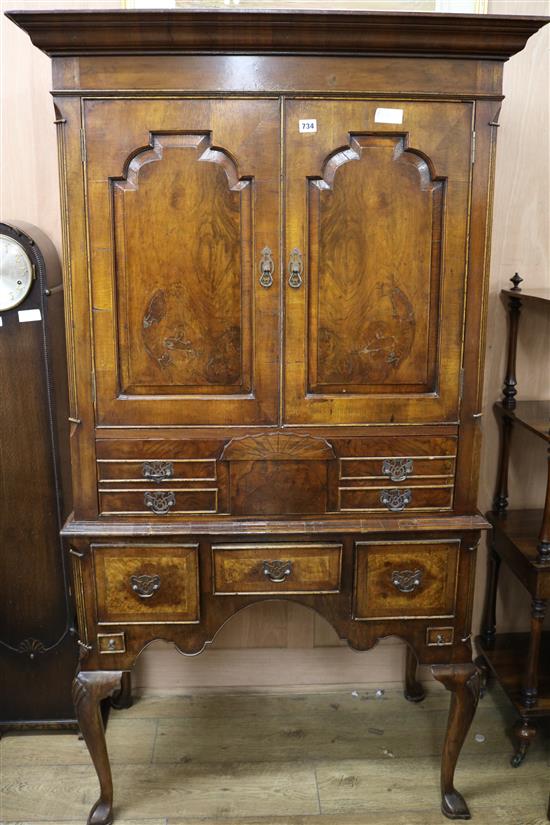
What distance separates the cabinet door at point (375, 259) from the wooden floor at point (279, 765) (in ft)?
3.79

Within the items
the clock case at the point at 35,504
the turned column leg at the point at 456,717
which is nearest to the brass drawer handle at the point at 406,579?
the turned column leg at the point at 456,717

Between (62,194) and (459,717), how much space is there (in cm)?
172

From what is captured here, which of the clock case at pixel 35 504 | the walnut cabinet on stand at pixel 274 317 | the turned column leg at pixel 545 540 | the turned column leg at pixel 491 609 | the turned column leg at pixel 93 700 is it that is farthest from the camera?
the turned column leg at pixel 491 609

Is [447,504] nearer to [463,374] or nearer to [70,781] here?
[463,374]

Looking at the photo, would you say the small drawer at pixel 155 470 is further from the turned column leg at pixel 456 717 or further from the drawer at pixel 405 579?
the turned column leg at pixel 456 717

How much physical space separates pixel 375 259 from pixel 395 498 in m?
0.61

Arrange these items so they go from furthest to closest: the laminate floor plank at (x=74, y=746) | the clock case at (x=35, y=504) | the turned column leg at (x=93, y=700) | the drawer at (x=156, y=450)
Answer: the laminate floor plank at (x=74, y=746)
the clock case at (x=35, y=504)
the turned column leg at (x=93, y=700)
the drawer at (x=156, y=450)

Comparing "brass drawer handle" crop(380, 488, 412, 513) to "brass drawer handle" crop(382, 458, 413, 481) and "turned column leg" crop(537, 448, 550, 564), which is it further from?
"turned column leg" crop(537, 448, 550, 564)

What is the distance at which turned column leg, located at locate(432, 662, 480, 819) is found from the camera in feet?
7.10

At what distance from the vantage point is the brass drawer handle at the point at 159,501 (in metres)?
2.04

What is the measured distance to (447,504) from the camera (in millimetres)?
2096

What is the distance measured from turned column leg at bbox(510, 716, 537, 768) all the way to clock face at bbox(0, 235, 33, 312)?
1.94 m

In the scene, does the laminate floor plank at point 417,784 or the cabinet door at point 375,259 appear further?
the laminate floor plank at point 417,784

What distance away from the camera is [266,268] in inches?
76.3
